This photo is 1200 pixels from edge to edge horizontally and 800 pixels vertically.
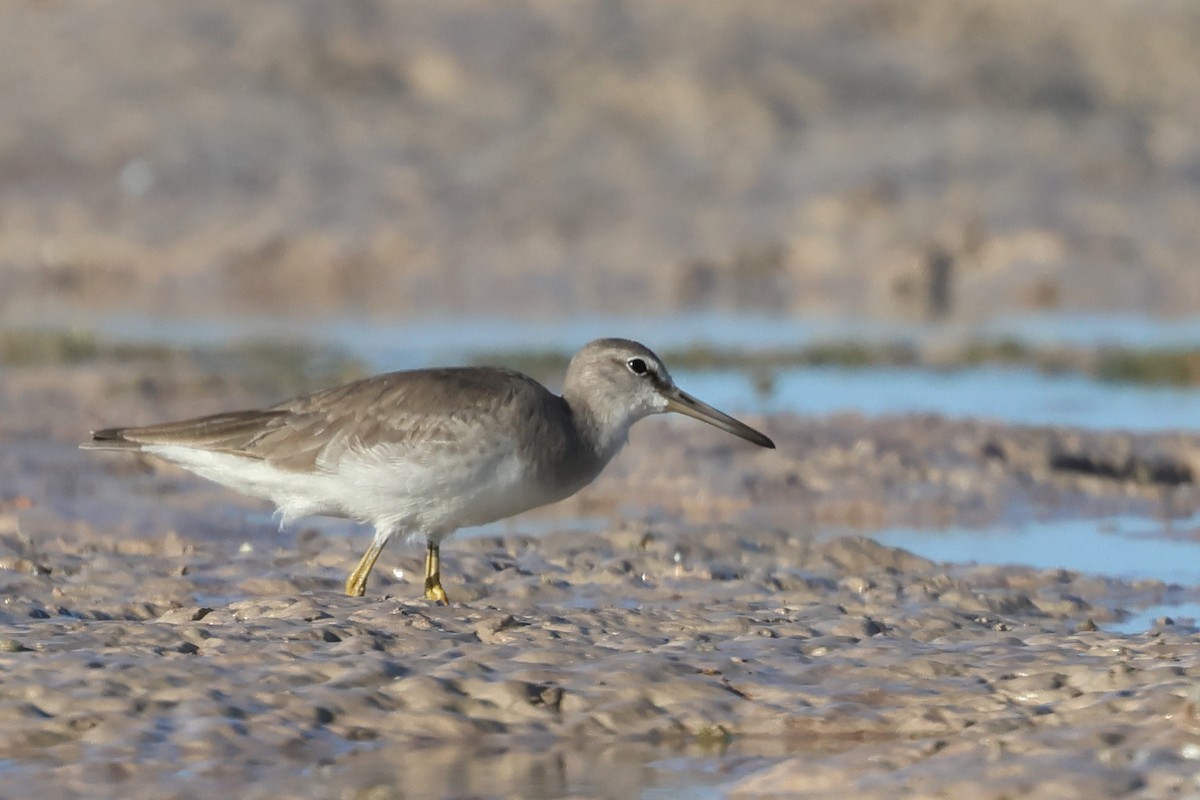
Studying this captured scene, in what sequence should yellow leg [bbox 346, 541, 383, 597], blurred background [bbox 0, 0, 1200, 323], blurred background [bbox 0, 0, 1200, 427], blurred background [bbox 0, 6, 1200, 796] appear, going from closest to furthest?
yellow leg [bbox 346, 541, 383, 597] → blurred background [bbox 0, 6, 1200, 796] → blurred background [bbox 0, 0, 1200, 427] → blurred background [bbox 0, 0, 1200, 323]

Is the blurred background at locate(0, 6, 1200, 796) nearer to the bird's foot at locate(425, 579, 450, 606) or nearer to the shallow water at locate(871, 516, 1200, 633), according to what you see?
the shallow water at locate(871, 516, 1200, 633)

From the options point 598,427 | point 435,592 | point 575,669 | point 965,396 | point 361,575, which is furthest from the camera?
point 965,396

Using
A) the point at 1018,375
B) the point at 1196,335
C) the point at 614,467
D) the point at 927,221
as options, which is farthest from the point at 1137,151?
the point at 614,467

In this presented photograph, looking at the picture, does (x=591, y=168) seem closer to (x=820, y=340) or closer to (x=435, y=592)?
(x=820, y=340)

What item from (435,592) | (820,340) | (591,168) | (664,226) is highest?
(591,168)

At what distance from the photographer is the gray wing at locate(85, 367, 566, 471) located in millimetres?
8805

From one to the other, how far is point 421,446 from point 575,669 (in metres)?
A: 1.73

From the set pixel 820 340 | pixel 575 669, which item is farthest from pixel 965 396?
pixel 575 669

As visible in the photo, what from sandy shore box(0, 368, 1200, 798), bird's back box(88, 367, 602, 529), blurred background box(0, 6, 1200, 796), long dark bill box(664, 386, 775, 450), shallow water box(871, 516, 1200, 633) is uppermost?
blurred background box(0, 6, 1200, 796)

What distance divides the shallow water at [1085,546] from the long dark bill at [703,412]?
130 centimetres

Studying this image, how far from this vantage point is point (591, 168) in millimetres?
31484

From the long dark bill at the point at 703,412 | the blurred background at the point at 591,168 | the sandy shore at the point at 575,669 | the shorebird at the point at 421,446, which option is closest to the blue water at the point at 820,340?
the blurred background at the point at 591,168

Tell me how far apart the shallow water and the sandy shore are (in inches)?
27.3

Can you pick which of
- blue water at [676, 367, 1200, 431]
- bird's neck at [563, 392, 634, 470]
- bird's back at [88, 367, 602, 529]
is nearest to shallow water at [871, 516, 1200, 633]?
bird's neck at [563, 392, 634, 470]
